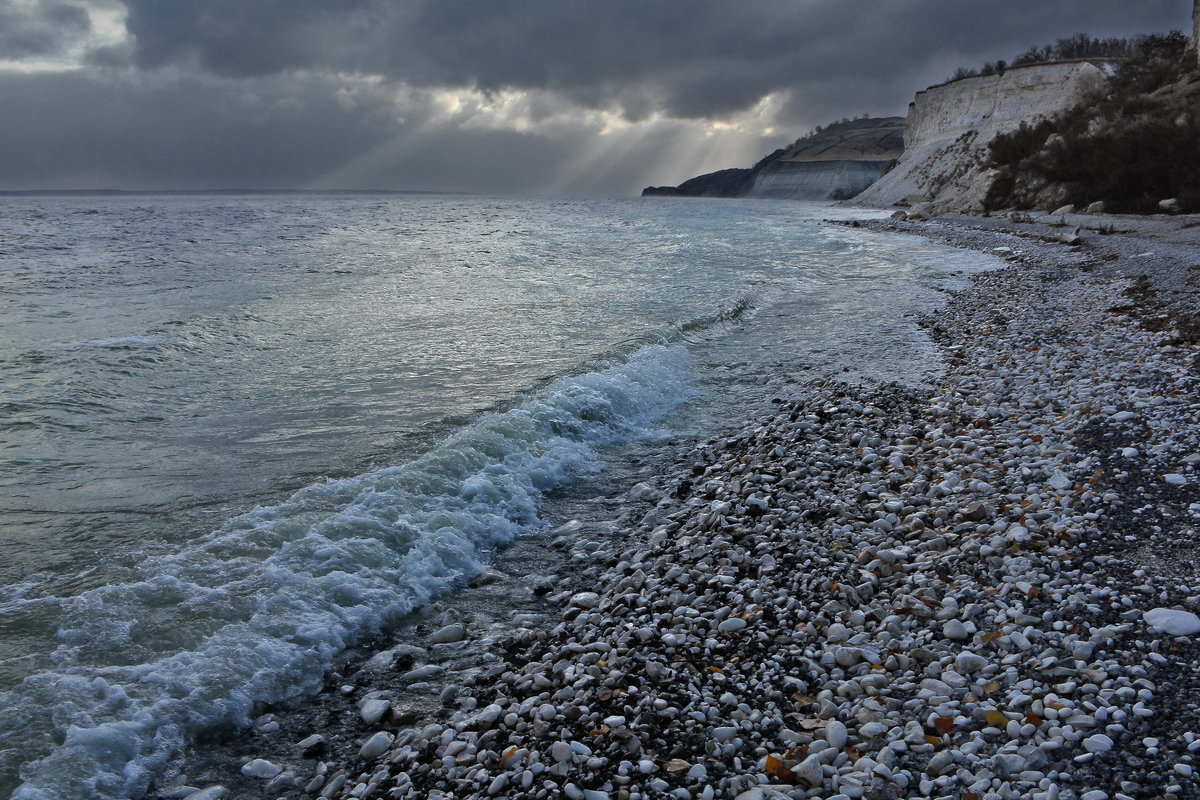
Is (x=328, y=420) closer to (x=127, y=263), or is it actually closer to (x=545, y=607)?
(x=545, y=607)

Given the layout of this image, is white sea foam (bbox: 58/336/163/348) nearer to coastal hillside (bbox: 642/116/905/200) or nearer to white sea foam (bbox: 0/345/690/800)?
white sea foam (bbox: 0/345/690/800)

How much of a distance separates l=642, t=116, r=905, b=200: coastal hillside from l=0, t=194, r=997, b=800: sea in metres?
130

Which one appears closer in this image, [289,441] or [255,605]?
[255,605]

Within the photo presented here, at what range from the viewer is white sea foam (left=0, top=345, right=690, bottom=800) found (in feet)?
13.6

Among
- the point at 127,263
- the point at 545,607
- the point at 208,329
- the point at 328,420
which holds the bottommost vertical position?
the point at 545,607

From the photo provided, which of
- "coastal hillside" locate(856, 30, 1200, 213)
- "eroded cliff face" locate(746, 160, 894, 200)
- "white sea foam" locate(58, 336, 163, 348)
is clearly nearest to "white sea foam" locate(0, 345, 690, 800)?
"white sea foam" locate(58, 336, 163, 348)

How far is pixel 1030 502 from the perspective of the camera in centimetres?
580

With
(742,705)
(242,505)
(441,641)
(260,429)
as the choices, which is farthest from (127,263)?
(742,705)

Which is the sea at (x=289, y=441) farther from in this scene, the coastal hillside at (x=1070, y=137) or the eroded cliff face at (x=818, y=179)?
the eroded cliff face at (x=818, y=179)

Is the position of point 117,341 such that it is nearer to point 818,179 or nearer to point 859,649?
point 859,649

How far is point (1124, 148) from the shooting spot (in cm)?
3195

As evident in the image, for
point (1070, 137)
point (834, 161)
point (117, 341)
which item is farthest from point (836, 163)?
point (117, 341)

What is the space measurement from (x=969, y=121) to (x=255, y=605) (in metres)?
82.4

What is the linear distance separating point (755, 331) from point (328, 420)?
1030cm
